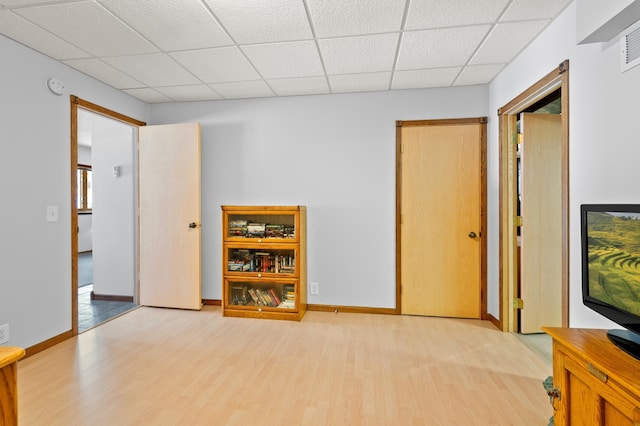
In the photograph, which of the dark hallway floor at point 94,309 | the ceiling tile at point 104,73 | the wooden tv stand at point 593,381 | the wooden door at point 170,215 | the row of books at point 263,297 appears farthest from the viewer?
the wooden door at point 170,215

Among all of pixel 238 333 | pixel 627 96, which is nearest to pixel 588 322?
pixel 627 96

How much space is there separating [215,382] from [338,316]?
157cm

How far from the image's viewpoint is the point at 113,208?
3977 millimetres

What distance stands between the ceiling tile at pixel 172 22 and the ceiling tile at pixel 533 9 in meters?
1.96

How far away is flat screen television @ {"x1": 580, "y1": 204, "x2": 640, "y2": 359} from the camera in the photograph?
1211 millimetres

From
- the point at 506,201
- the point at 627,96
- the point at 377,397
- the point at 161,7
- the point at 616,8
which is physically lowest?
the point at 377,397

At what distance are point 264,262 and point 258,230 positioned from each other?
0.35 m

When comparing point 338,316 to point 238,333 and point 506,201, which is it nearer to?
point 238,333

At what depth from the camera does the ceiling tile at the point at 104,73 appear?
2773 millimetres

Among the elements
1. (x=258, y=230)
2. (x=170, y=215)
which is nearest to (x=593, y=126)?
(x=258, y=230)

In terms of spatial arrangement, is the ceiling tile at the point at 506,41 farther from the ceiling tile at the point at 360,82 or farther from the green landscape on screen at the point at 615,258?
the green landscape on screen at the point at 615,258

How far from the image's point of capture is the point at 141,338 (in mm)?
2842

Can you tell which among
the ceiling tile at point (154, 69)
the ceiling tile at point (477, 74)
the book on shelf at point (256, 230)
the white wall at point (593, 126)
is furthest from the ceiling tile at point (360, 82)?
the book on shelf at point (256, 230)

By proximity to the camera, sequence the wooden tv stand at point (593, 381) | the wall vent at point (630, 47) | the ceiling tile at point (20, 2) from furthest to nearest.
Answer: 1. the ceiling tile at point (20, 2)
2. the wall vent at point (630, 47)
3. the wooden tv stand at point (593, 381)
